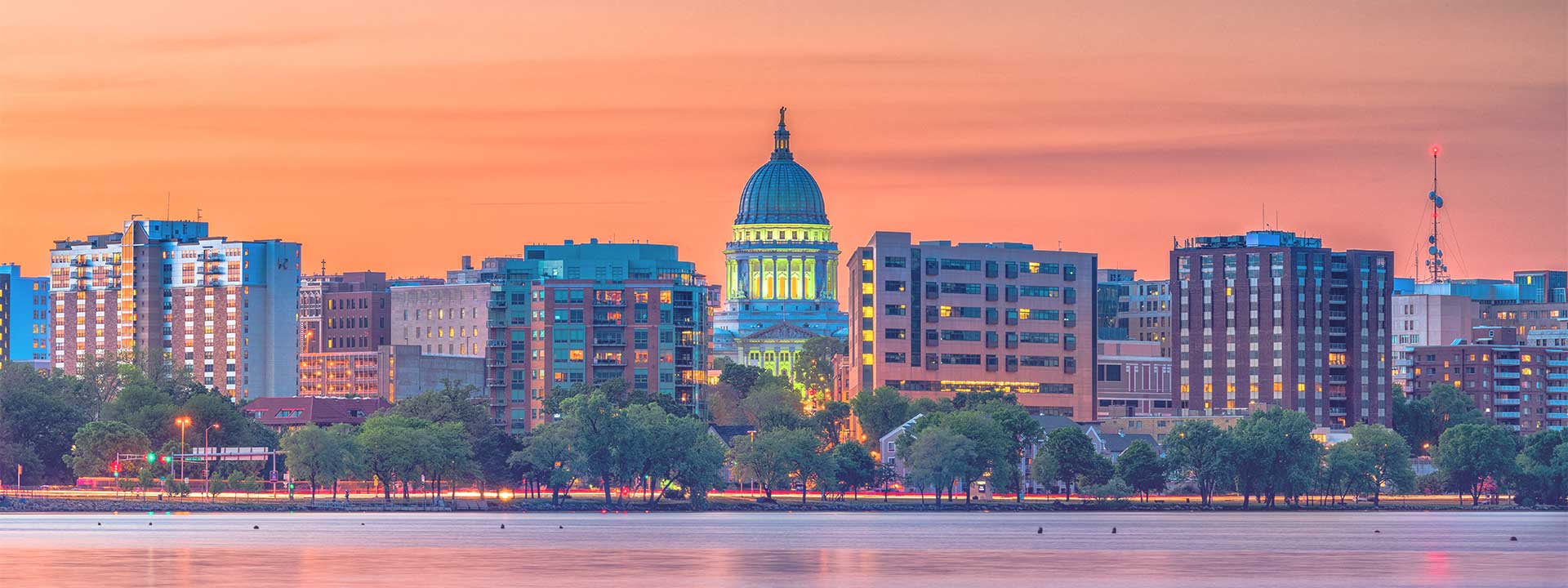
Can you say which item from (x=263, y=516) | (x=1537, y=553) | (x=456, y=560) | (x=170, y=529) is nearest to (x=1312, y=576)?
(x=1537, y=553)

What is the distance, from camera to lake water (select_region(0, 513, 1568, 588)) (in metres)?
107

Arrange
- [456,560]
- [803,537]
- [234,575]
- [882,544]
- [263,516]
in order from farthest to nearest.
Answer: [263,516], [803,537], [882,544], [456,560], [234,575]

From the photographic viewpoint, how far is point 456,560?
119 metres

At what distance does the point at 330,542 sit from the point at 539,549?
42.6ft

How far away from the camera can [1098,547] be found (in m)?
138

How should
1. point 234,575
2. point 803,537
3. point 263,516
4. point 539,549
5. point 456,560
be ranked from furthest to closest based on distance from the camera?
point 263,516, point 803,537, point 539,549, point 456,560, point 234,575

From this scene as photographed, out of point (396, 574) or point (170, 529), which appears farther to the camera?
point (170, 529)

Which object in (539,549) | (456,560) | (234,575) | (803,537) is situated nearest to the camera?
(234,575)

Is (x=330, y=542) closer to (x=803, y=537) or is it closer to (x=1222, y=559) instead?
(x=803, y=537)

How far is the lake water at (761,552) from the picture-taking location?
351ft

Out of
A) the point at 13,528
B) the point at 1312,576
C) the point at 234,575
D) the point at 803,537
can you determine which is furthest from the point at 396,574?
the point at 13,528

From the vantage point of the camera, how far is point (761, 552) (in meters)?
130

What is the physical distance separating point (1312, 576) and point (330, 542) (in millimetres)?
51337

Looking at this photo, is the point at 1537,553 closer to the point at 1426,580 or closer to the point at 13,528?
the point at 1426,580
